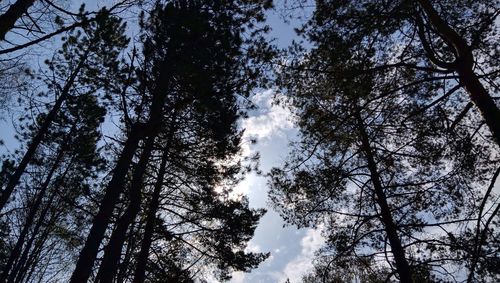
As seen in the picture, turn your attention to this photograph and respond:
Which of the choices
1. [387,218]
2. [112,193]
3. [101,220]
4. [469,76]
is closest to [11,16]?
[112,193]

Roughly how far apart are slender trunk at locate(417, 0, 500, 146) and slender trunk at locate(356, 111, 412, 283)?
7.62ft

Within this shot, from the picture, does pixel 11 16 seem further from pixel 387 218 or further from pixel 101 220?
pixel 387 218

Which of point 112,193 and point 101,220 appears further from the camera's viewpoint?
point 112,193

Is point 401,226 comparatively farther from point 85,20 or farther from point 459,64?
point 85,20

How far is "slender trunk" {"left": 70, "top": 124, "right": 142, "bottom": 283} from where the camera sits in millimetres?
4254

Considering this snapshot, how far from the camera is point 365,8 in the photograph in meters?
5.59

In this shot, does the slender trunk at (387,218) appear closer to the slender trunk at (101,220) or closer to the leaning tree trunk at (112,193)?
the leaning tree trunk at (112,193)

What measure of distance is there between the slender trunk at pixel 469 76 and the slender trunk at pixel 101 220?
16.9ft

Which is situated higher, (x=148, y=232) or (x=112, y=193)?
(x=148, y=232)

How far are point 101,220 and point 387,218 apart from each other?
644 cm

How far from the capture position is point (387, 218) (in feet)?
25.2

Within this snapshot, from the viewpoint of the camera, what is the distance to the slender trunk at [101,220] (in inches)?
167

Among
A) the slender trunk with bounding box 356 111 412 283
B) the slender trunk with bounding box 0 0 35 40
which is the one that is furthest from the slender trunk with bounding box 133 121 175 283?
the slender trunk with bounding box 356 111 412 283

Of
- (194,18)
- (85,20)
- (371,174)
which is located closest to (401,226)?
(371,174)
